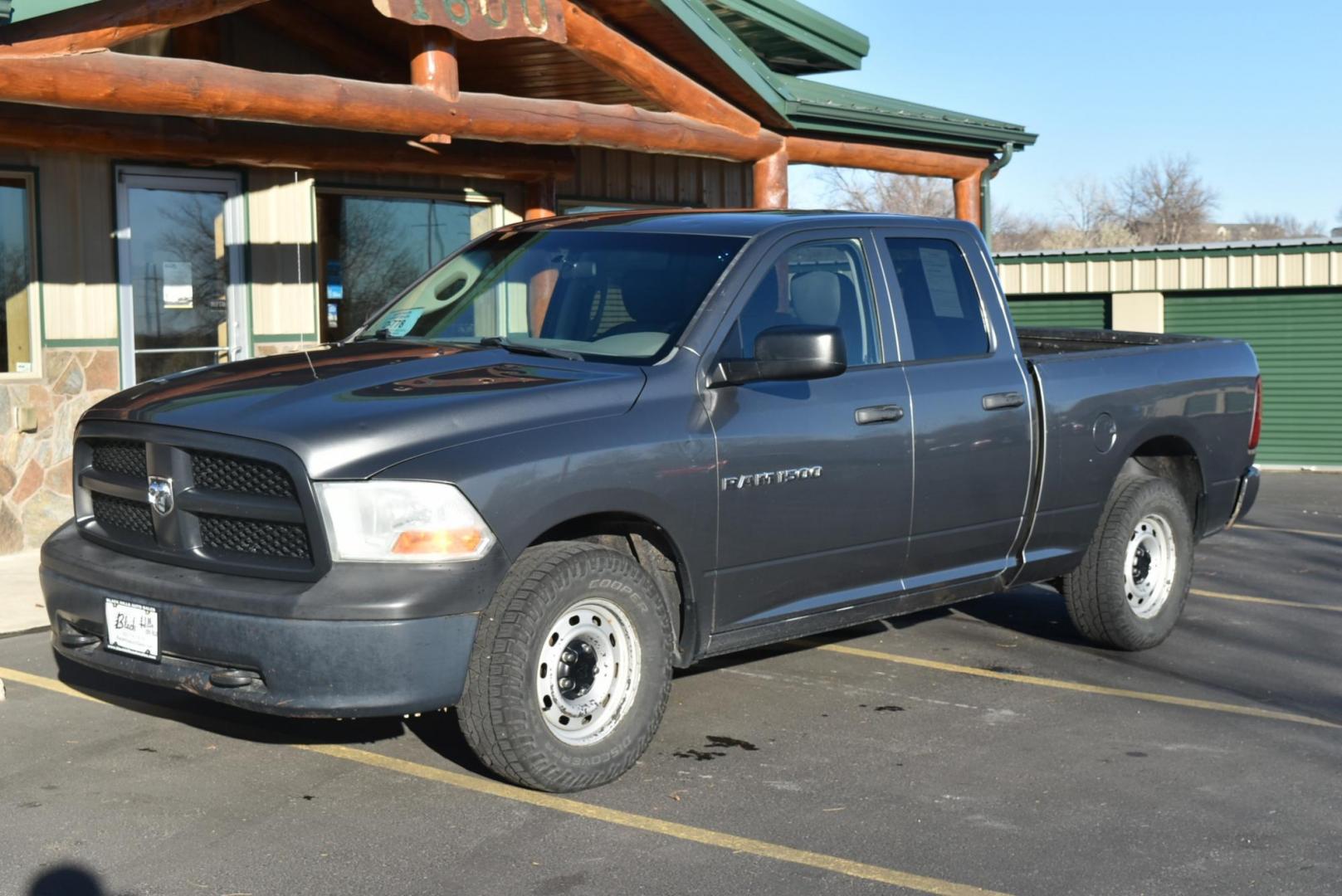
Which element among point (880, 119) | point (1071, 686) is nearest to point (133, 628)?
point (1071, 686)

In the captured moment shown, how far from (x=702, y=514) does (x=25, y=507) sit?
6905 mm

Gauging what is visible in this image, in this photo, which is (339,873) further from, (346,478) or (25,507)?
(25,507)

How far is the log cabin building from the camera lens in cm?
953

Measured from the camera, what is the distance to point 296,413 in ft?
16.0

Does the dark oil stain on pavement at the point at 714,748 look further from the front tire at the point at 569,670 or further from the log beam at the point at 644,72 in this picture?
the log beam at the point at 644,72

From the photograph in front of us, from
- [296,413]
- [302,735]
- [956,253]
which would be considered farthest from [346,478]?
[956,253]

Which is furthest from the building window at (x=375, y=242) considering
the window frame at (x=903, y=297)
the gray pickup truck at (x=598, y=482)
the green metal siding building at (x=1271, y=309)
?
the green metal siding building at (x=1271, y=309)

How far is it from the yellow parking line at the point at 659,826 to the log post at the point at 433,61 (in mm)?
5546

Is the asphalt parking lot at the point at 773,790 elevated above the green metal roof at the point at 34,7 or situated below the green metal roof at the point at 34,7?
below

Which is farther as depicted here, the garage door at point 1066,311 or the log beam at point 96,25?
the garage door at point 1066,311

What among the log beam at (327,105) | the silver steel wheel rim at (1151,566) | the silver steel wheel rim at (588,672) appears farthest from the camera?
the log beam at (327,105)

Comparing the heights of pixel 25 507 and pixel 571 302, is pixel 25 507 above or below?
below

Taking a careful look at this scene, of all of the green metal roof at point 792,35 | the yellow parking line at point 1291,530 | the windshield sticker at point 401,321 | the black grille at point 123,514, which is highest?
the green metal roof at point 792,35

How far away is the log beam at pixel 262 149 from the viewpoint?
10.2m
